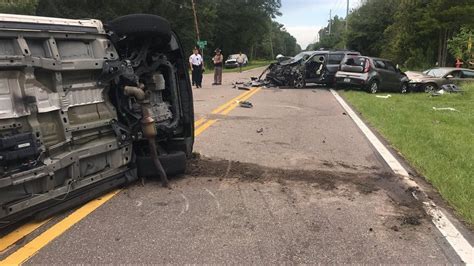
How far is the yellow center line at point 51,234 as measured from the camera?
3.76 m

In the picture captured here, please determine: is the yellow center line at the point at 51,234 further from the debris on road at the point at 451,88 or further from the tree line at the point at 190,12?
the tree line at the point at 190,12

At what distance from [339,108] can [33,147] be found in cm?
1163

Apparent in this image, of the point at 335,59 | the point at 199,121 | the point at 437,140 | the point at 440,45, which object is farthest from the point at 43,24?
the point at 440,45

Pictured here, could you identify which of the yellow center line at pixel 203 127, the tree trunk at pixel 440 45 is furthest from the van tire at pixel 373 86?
the tree trunk at pixel 440 45

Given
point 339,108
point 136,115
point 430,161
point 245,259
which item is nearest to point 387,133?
point 430,161

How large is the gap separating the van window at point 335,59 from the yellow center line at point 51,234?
1830cm

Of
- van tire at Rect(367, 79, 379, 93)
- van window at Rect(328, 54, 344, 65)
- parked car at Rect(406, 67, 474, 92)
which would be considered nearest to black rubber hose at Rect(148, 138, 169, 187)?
van tire at Rect(367, 79, 379, 93)

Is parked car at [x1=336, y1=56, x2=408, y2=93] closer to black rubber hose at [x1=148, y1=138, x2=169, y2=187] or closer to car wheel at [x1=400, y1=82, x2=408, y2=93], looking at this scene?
car wheel at [x1=400, y1=82, x2=408, y2=93]

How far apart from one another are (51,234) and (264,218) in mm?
1901

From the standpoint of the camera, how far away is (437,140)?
890 cm

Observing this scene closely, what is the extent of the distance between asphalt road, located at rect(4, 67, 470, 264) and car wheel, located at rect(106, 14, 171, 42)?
1722 millimetres

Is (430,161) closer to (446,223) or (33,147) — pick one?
(446,223)

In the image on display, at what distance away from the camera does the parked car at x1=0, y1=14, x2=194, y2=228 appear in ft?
13.6

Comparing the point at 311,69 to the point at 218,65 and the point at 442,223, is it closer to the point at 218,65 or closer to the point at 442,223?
the point at 218,65
